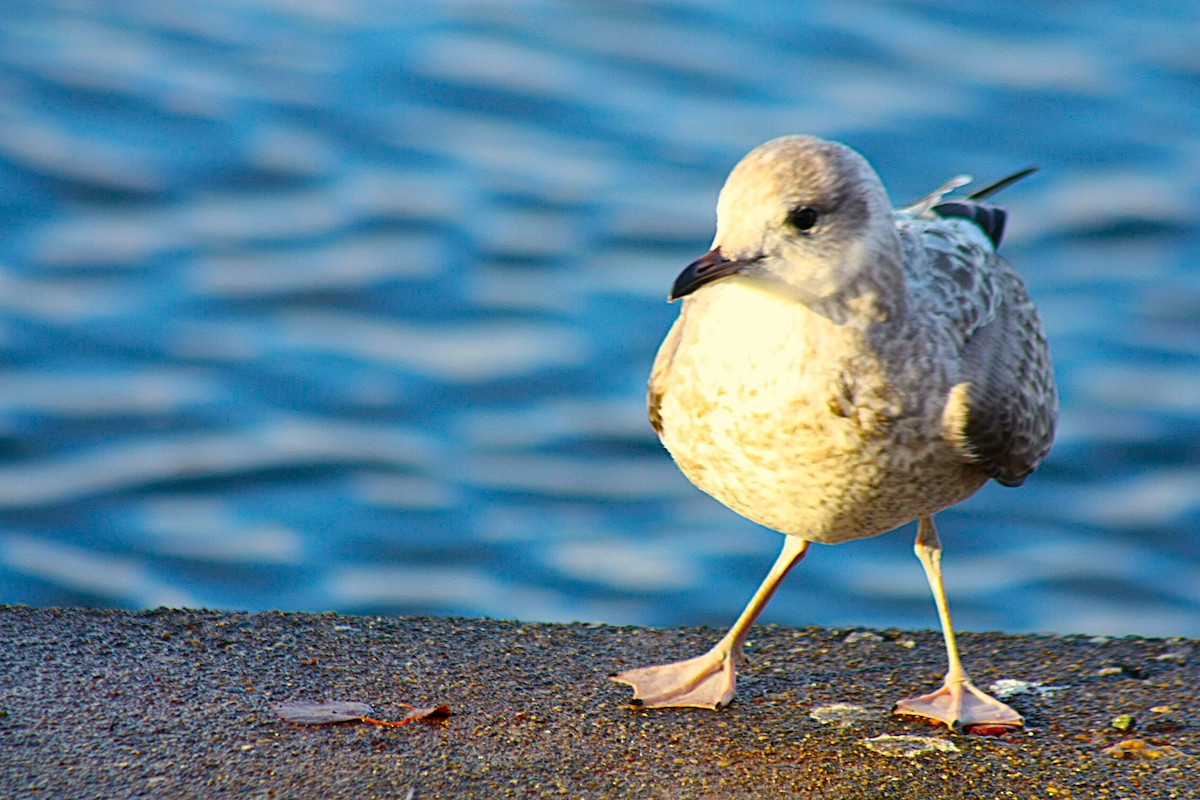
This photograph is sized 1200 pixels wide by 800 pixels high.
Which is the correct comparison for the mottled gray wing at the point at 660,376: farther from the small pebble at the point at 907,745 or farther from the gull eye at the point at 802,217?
the small pebble at the point at 907,745

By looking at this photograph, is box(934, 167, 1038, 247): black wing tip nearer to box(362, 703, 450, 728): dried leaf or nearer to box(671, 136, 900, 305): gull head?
box(671, 136, 900, 305): gull head

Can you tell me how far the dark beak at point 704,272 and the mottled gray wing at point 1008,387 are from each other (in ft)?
2.72

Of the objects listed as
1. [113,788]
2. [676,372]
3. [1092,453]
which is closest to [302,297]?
[1092,453]

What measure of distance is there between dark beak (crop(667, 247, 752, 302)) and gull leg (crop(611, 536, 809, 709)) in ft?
4.14

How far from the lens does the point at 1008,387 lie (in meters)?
4.86

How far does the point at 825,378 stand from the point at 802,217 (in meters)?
0.44

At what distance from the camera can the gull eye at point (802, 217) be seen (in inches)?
172

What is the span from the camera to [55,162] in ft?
35.8

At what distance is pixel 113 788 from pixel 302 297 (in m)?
6.24

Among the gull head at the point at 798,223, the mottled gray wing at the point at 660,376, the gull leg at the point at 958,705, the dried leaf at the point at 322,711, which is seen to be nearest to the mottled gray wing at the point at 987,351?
the gull head at the point at 798,223

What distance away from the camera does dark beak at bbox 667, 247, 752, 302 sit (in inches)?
165

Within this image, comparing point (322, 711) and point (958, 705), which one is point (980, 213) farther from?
point (322, 711)

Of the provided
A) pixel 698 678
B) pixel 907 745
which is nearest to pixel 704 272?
pixel 698 678

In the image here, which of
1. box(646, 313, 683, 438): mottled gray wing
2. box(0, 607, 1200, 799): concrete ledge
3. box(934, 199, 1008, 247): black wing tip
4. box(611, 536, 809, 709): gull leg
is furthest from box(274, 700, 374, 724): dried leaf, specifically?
box(934, 199, 1008, 247): black wing tip
